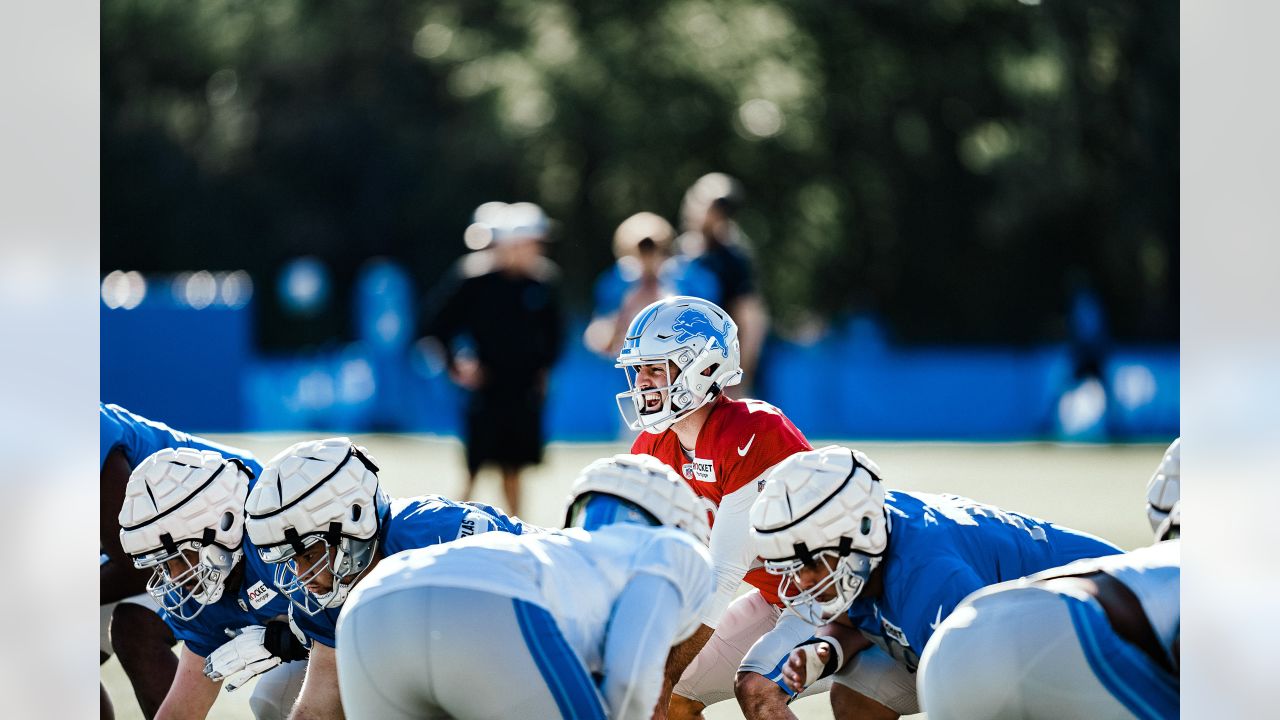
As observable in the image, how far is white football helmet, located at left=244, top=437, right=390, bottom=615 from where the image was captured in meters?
4.32

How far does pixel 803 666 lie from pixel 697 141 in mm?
26580

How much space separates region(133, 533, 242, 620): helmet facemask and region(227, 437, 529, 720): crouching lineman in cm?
23

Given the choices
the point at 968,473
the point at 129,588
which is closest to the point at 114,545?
the point at 129,588

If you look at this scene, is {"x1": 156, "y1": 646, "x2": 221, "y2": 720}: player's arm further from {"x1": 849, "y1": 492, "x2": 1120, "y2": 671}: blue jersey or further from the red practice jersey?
{"x1": 849, "y1": 492, "x2": 1120, "y2": 671}: blue jersey

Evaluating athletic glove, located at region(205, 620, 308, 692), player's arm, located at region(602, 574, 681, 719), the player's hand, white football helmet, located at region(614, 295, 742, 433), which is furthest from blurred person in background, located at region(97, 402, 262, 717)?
player's arm, located at region(602, 574, 681, 719)

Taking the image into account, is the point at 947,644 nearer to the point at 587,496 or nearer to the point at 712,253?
the point at 587,496

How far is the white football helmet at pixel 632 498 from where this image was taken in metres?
3.92

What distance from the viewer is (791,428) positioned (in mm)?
5461

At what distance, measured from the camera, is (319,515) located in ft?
14.2

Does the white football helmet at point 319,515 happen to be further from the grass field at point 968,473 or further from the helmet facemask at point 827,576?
the grass field at point 968,473

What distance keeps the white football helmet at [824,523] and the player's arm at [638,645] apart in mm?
678

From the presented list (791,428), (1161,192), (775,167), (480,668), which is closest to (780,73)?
(775,167)
